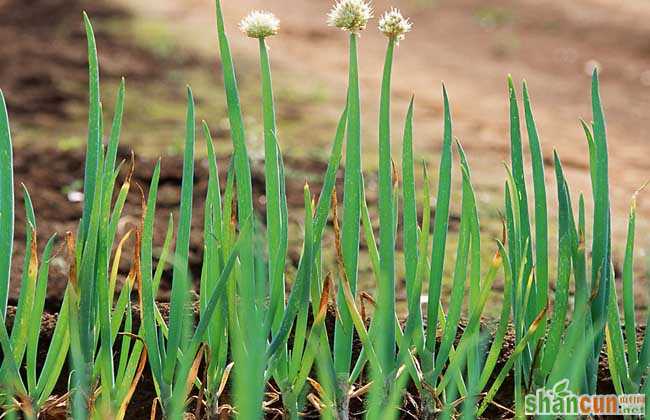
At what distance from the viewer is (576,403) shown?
4.67ft

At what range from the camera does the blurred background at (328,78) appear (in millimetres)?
3689

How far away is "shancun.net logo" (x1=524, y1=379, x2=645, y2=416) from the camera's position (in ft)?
4.56

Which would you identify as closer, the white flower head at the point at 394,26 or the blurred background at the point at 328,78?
the white flower head at the point at 394,26

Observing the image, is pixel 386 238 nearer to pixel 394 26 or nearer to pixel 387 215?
pixel 387 215

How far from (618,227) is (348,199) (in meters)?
1.80

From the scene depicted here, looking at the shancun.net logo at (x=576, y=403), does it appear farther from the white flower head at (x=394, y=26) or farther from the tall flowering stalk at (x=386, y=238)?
the white flower head at (x=394, y=26)

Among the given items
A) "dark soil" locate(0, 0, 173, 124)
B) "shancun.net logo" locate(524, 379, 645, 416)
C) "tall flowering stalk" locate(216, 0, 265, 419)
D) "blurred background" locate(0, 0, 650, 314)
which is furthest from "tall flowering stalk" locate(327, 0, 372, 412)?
"dark soil" locate(0, 0, 173, 124)

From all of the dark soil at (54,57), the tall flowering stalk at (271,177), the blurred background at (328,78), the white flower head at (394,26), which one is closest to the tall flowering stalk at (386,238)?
the white flower head at (394,26)

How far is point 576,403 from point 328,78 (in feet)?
13.0

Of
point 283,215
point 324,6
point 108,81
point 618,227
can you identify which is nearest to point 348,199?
point 283,215

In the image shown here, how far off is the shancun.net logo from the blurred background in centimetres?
97

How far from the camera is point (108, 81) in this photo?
16.2 feet

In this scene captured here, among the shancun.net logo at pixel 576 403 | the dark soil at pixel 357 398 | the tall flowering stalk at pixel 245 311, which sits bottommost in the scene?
the dark soil at pixel 357 398

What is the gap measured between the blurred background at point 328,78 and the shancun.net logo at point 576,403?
0.97 m
